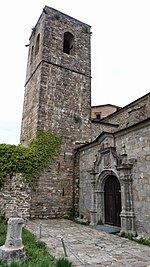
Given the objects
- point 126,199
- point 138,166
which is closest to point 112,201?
point 126,199

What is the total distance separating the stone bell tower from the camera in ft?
35.9

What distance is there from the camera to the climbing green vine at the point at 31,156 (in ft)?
32.3

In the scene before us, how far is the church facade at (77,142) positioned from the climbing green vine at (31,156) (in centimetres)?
43

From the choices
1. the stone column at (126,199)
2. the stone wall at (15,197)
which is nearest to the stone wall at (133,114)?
the stone column at (126,199)

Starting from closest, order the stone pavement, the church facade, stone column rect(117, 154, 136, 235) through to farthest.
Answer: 1. the stone pavement
2. stone column rect(117, 154, 136, 235)
3. the church facade

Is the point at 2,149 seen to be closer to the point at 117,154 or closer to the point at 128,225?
the point at 117,154

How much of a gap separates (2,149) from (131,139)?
591cm

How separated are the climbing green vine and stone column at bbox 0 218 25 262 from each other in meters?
5.29

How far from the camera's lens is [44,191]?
10.6 meters

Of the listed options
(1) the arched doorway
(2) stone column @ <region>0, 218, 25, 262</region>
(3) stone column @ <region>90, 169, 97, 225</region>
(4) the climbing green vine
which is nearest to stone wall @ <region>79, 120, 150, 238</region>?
(3) stone column @ <region>90, 169, 97, 225</region>

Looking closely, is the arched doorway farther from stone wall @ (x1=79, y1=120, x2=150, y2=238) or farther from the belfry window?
the belfry window

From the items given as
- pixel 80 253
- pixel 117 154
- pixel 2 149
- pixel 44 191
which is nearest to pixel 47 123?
pixel 2 149

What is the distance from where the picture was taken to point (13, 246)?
4383mm

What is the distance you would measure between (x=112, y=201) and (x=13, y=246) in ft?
17.2
